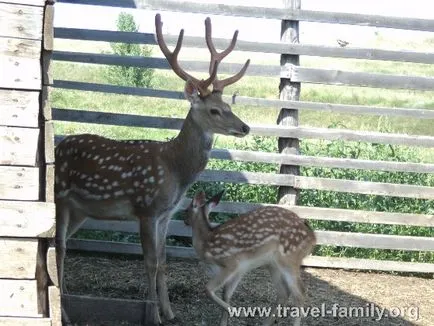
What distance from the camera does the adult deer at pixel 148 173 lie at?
7375 mm

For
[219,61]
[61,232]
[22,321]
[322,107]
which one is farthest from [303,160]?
[22,321]

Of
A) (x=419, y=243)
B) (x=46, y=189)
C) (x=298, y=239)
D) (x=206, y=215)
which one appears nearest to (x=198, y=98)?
(x=206, y=215)

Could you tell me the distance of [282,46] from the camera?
29.6 ft

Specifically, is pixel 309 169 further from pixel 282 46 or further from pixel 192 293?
pixel 192 293

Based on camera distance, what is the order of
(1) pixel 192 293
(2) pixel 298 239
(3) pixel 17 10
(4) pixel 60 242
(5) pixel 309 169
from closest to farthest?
1. (3) pixel 17 10
2. (2) pixel 298 239
3. (4) pixel 60 242
4. (1) pixel 192 293
5. (5) pixel 309 169

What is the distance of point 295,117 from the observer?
30.3 ft

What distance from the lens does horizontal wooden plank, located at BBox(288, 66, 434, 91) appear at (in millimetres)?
9062

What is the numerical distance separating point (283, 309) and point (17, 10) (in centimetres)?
335

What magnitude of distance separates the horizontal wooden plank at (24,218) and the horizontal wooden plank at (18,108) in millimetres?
509

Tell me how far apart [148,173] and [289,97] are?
7.80 ft

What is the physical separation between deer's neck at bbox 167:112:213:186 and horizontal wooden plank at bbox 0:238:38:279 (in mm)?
2207

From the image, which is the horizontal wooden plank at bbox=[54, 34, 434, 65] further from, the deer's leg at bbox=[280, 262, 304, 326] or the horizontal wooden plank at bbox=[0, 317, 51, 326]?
the horizontal wooden plank at bbox=[0, 317, 51, 326]

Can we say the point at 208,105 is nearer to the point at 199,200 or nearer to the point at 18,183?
the point at 199,200

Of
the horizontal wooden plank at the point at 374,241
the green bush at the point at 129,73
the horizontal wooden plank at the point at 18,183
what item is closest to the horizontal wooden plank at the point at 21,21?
the horizontal wooden plank at the point at 18,183
